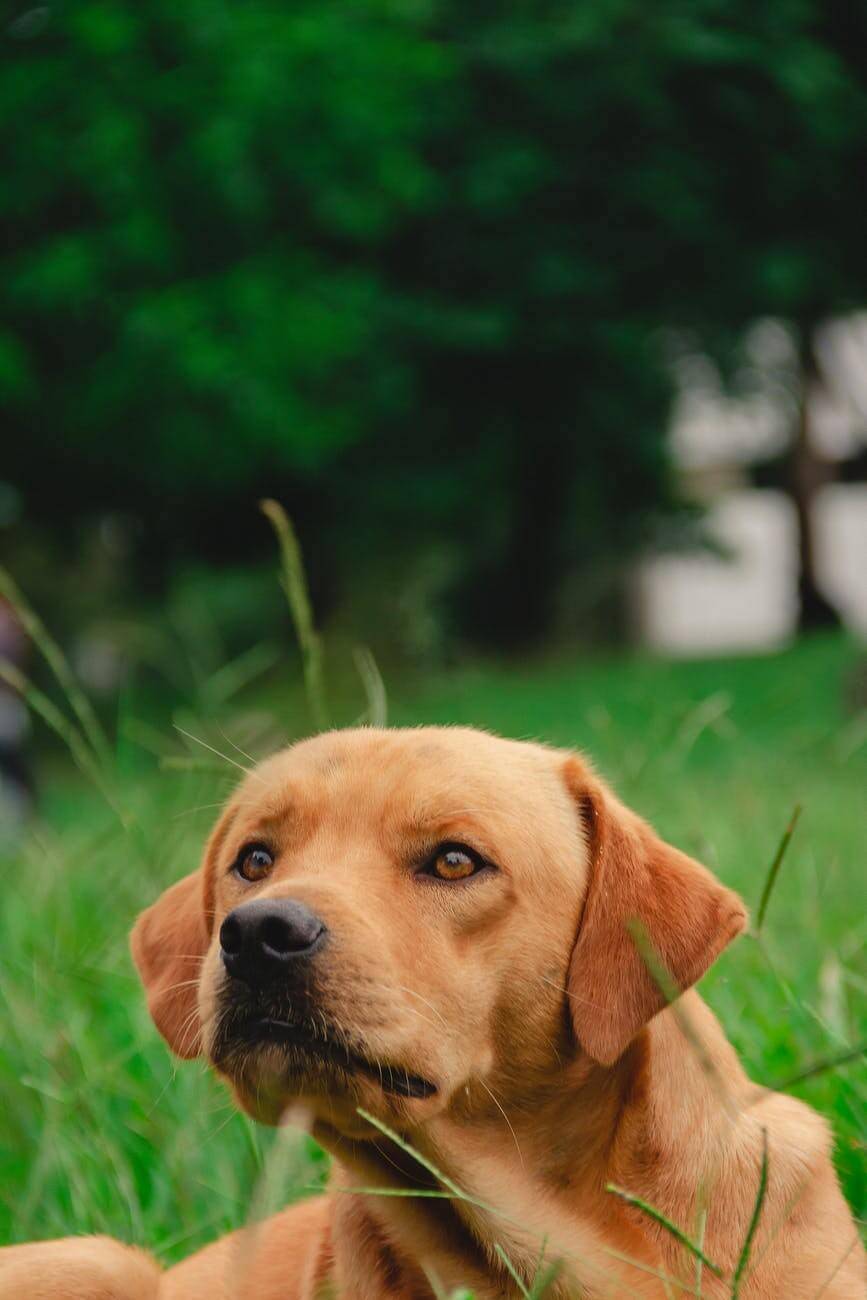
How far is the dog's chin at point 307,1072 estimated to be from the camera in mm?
2199

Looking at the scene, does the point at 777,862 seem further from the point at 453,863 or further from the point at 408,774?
the point at 408,774

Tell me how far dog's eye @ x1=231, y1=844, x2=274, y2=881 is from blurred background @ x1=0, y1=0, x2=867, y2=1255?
5.78 metres

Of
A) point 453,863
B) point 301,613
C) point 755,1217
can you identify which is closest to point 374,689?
point 301,613

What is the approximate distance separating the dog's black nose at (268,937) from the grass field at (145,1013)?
0.29m

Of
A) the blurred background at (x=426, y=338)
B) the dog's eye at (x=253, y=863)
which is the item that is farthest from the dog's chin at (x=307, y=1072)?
the blurred background at (x=426, y=338)

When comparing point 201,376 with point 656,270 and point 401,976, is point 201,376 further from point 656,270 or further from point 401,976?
point 401,976

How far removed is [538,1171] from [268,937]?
68 centimetres

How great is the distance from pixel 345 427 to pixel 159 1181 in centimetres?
1496

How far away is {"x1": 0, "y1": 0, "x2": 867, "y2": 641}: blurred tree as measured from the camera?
49.0 ft

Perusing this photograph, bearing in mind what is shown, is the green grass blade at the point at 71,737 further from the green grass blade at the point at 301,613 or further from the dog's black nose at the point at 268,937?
the dog's black nose at the point at 268,937

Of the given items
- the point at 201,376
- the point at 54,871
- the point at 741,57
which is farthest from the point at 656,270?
the point at 54,871

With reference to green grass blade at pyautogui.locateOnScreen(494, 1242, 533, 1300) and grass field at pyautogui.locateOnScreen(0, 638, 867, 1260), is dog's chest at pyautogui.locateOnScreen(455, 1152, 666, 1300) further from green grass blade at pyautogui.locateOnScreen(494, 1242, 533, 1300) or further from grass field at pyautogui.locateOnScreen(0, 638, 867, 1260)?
grass field at pyautogui.locateOnScreen(0, 638, 867, 1260)

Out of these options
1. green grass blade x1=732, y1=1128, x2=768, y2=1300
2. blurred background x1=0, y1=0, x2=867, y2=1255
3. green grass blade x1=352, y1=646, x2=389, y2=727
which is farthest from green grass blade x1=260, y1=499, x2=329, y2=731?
blurred background x1=0, y1=0, x2=867, y2=1255

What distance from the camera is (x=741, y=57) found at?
18.6 metres
